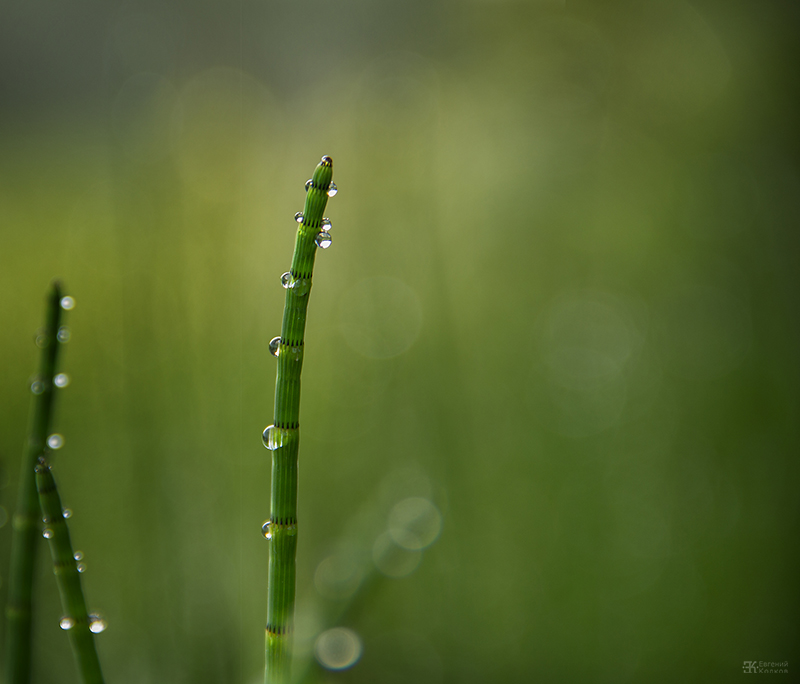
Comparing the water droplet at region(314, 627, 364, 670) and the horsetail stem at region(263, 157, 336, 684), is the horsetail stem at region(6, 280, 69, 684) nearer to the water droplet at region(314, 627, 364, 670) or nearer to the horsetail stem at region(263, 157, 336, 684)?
the horsetail stem at region(263, 157, 336, 684)

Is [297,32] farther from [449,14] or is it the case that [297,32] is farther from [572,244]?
[572,244]

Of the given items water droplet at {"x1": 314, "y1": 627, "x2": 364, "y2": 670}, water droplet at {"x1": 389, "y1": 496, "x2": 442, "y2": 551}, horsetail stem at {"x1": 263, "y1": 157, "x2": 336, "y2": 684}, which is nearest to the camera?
horsetail stem at {"x1": 263, "y1": 157, "x2": 336, "y2": 684}

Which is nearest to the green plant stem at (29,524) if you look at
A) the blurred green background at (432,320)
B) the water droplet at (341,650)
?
the blurred green background at (432,320)

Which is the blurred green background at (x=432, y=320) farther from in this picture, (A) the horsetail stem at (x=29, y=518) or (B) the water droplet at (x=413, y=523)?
(A) the horsetail stem at (x=29, y=518)

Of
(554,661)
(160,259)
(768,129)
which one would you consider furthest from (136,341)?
(768,129)

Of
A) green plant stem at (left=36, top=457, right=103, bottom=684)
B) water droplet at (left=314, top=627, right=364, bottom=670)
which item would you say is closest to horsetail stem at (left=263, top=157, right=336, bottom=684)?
green plant stem at (left=36, top=457, right=103, bottom=684)
